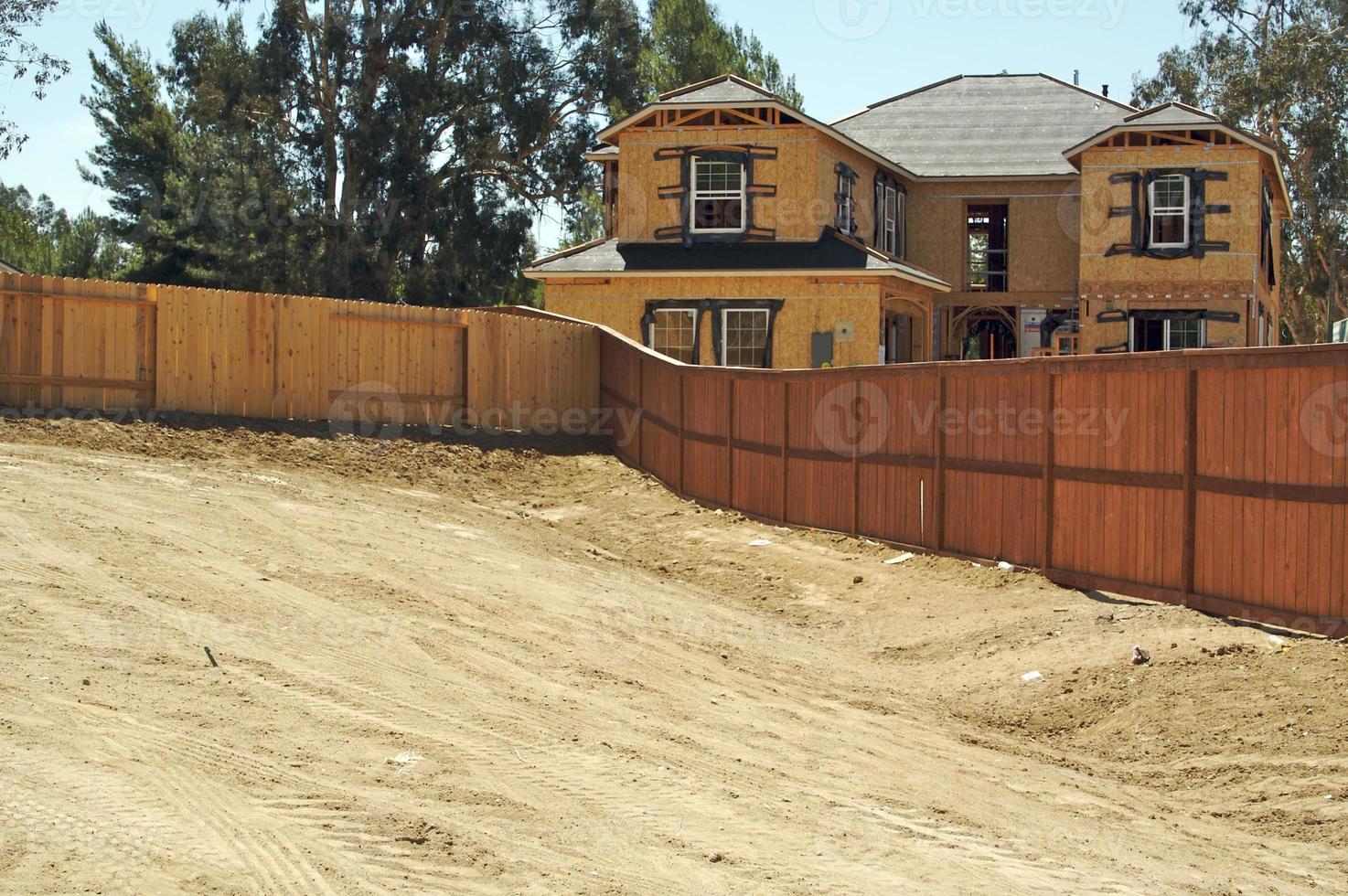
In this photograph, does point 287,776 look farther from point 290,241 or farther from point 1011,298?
point 290,241

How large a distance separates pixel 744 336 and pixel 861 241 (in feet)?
13.2

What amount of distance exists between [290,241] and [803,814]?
138 feet

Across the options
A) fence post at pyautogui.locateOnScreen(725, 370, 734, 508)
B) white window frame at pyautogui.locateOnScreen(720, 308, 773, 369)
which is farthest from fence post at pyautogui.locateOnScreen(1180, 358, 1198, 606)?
white window frame at pyautogui.locateOnScreen(720, 308, 773, 369)

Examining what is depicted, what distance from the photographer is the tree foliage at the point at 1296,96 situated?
4966 cm

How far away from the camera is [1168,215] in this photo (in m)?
31.6

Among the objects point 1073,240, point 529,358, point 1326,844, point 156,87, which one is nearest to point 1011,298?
point 1073,240

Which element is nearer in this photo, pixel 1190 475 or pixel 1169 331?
pixel 1190 475

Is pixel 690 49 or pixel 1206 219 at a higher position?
pixel 690 49

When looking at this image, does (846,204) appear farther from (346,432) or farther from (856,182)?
(346,432)

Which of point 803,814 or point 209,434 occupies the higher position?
point 209,434

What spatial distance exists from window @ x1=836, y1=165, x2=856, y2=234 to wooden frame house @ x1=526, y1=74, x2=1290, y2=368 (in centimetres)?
6

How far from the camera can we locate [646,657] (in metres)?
10.3

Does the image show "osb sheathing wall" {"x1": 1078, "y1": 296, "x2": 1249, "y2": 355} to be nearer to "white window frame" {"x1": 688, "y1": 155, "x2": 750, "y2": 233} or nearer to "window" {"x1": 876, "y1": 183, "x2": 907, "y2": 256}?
"window" {"x1": 876, "y1": 183, "x2": 907, "y2": 256}

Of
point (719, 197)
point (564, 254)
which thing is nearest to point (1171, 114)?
point (719, 197)
